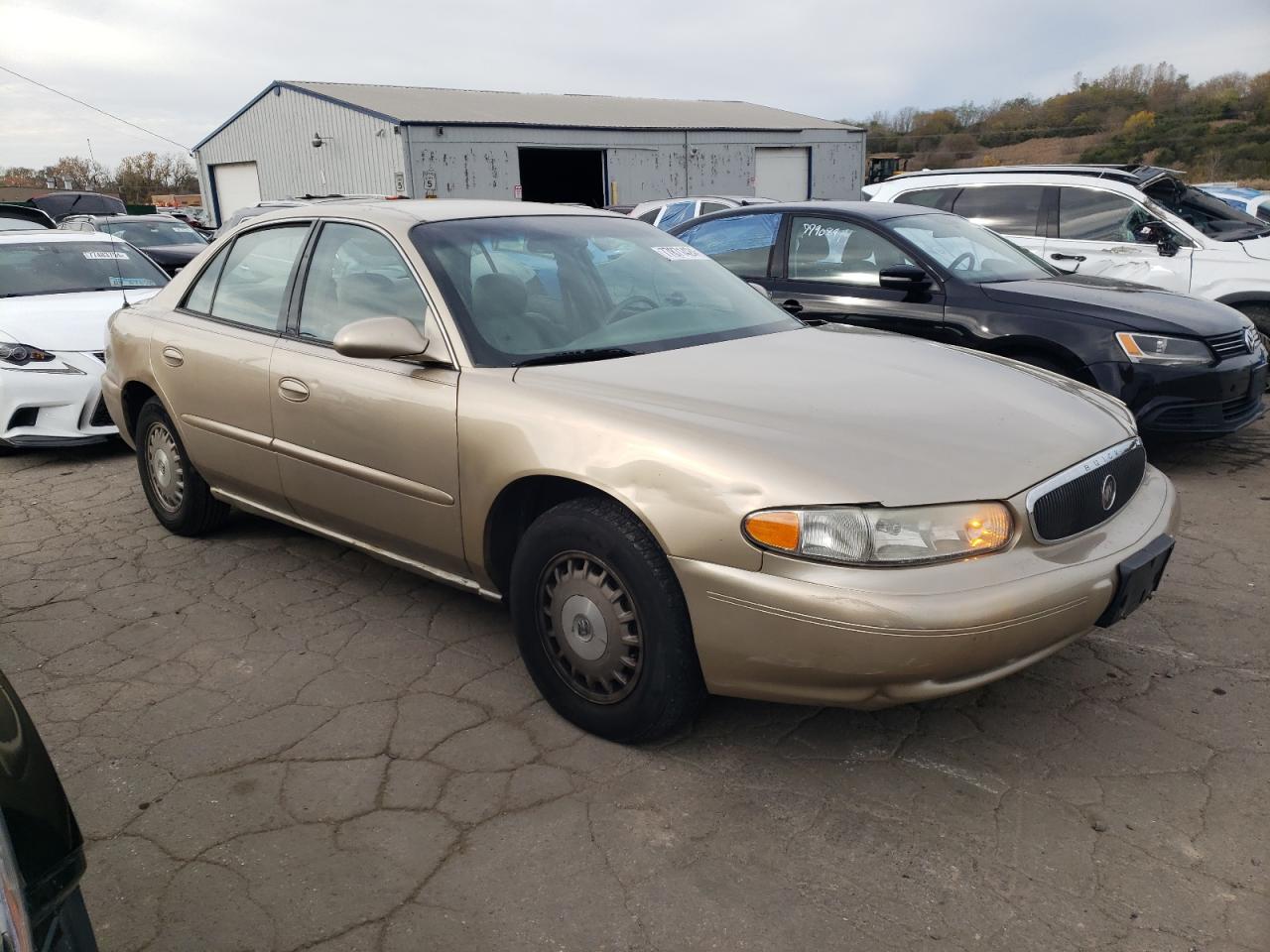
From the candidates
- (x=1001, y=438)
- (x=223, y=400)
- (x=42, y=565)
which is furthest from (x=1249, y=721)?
(x=42, y=565)

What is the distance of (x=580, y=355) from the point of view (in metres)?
3.15

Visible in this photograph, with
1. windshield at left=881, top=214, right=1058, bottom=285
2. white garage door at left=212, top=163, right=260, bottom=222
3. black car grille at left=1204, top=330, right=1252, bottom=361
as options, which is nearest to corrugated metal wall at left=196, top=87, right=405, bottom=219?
white garage door at left=212, top=163, right=260, bottom=222

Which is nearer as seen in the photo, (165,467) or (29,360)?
(165,467)

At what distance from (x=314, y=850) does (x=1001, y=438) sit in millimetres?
2104

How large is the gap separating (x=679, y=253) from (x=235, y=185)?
30.9 meters

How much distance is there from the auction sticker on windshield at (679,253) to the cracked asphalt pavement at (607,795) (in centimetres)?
158

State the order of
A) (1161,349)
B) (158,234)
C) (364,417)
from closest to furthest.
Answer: (364,417) → (1161,349) → (158,234)

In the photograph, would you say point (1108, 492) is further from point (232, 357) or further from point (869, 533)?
point (232, 357)

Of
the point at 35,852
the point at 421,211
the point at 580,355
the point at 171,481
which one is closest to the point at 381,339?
the point at 580,355

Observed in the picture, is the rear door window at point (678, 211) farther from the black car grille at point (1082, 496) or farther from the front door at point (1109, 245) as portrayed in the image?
the black car grille at point (1082, 496)

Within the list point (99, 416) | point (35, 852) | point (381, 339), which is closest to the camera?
point (35, 852)

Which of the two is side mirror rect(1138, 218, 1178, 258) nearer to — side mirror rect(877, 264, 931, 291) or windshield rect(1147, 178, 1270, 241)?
windshield rect(1147, 178, 1270, 241)

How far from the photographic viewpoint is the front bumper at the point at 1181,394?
17.0 ft

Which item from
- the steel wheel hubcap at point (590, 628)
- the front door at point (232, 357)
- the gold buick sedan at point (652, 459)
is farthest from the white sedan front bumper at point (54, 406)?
the steel wheel hubcap at point (590, 628)
